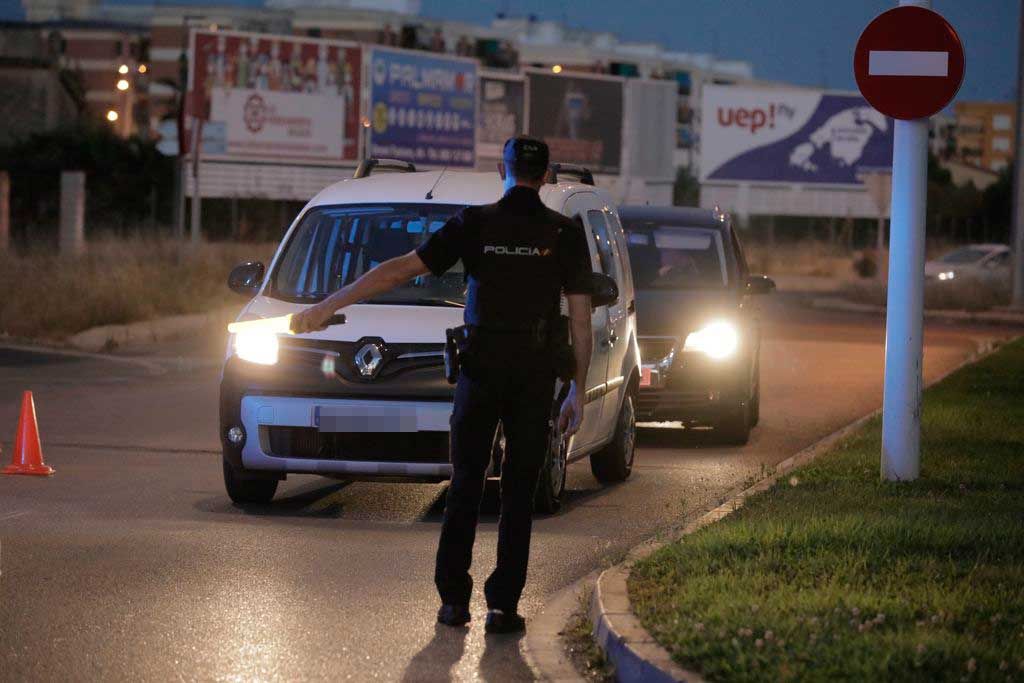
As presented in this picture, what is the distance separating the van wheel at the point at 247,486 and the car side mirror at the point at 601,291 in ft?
8.95

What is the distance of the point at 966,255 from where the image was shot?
46.1 metres

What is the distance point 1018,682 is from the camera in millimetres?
5258

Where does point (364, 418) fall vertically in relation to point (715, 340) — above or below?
below

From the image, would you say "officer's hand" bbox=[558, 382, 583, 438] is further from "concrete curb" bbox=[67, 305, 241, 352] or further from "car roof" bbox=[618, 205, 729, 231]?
"concrete curb" bbox=[67, 305, 241, 352]

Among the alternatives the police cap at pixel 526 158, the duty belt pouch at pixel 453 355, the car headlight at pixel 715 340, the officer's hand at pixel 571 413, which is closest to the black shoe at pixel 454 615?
the officer's hand at pixel 571 413

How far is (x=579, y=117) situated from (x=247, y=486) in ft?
207

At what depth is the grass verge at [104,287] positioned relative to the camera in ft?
77.2

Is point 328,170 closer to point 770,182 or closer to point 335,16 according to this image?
point 770,182

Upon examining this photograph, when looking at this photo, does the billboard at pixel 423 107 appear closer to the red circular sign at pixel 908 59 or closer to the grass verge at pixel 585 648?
the red circular sign at pixel 908 59

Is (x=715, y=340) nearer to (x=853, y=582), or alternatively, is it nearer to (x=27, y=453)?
(x=27, y=453)

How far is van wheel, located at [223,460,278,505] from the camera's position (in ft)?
31.8

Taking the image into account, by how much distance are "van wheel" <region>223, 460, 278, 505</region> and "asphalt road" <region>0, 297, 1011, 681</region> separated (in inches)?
4.0

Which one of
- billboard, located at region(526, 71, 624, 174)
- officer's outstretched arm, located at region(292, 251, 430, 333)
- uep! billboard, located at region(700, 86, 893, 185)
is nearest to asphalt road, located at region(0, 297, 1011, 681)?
officer's outstretched arm, located at region(292, 251, 430, 333)

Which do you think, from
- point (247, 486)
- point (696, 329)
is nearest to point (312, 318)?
point (247, 486)
